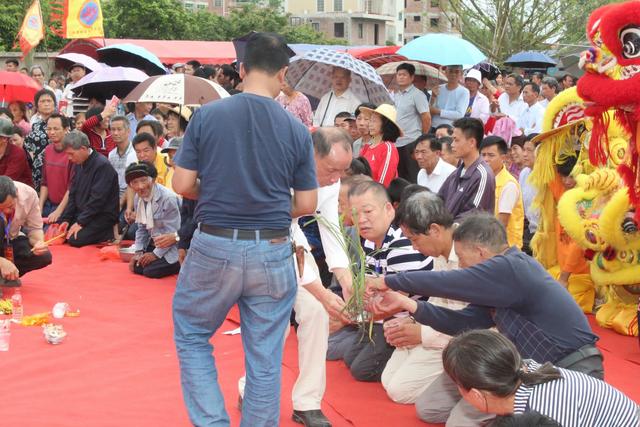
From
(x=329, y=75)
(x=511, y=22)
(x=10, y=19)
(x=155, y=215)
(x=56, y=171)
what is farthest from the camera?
(x=10, y=19)

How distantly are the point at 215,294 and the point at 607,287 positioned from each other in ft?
11.8

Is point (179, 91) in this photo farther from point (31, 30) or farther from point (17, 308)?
point (31, 30)

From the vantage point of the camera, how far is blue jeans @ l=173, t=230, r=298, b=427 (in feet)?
10.4

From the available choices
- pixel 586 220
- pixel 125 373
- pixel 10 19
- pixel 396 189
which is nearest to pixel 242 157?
pixel 125 373

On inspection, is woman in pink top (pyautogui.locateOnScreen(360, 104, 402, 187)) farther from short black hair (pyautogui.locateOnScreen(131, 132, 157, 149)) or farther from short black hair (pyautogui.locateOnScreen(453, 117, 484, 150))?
short black hair (pyautogui.locateOnScreen(131, 132, 157, 149))

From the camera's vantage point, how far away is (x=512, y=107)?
11.0 metres

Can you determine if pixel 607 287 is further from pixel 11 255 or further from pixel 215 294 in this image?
pixel 11 255

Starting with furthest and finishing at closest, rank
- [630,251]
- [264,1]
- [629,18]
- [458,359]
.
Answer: [264,1] < [630,251] < [629,18] < [458,359]

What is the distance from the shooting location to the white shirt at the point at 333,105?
7.91 m

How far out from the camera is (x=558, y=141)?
20.2 ft

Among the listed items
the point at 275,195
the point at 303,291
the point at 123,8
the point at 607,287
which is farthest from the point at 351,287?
the point at 123,8

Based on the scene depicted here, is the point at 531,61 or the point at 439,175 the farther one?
the point at 531,61

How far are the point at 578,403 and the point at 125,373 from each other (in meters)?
2.69

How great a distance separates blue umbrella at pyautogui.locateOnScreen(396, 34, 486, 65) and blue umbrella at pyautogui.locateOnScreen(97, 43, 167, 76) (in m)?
4.29
